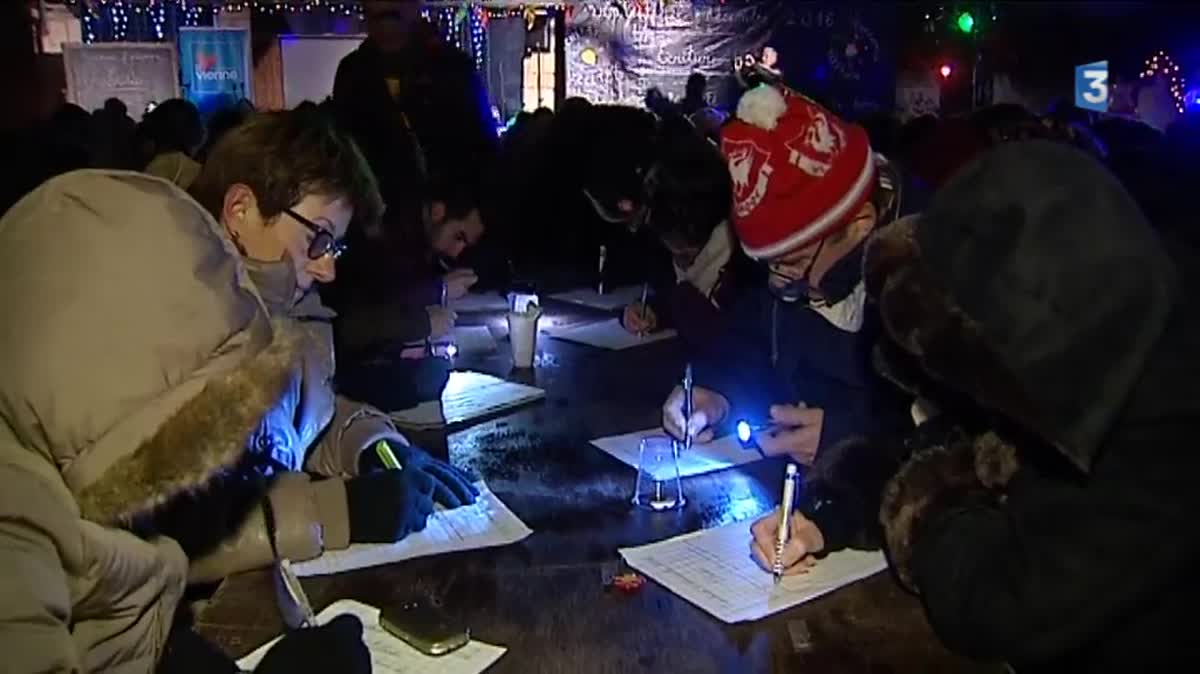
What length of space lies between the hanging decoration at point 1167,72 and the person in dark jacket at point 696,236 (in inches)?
151

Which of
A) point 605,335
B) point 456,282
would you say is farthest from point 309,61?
point 605,335

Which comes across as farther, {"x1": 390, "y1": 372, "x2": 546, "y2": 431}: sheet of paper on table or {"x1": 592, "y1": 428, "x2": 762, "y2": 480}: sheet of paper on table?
{"x1": 390, "y1": 372, "x2": 546, "y2": 431}: sheet of paper on table

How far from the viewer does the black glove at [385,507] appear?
1.70m

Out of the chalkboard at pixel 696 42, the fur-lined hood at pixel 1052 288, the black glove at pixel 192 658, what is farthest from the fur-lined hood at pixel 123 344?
the chalkboard at pixel 696 42

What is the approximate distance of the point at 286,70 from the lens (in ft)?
21.3

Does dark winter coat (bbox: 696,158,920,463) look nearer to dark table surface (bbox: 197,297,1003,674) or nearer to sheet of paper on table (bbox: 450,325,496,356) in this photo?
dark table surface (bbox: 197,297,1003,674)

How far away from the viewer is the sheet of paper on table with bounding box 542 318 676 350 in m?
3.04

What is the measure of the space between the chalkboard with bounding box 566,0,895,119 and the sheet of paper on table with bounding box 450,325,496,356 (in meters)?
3.42

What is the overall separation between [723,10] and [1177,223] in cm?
505

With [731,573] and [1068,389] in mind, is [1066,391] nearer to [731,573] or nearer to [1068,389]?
[1068,389]

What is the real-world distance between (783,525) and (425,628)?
50cm

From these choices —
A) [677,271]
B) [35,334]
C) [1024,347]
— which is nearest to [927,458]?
[1024,347]

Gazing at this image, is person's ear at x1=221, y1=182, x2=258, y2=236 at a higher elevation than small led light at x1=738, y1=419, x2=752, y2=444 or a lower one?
higher

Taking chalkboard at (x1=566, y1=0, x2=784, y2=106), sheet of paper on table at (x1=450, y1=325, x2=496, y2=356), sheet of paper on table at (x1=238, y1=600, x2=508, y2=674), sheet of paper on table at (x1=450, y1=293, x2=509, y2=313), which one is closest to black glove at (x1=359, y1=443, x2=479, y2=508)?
sheet of paper on table at (x1=238, y1=600, x2=508, y2=674)
